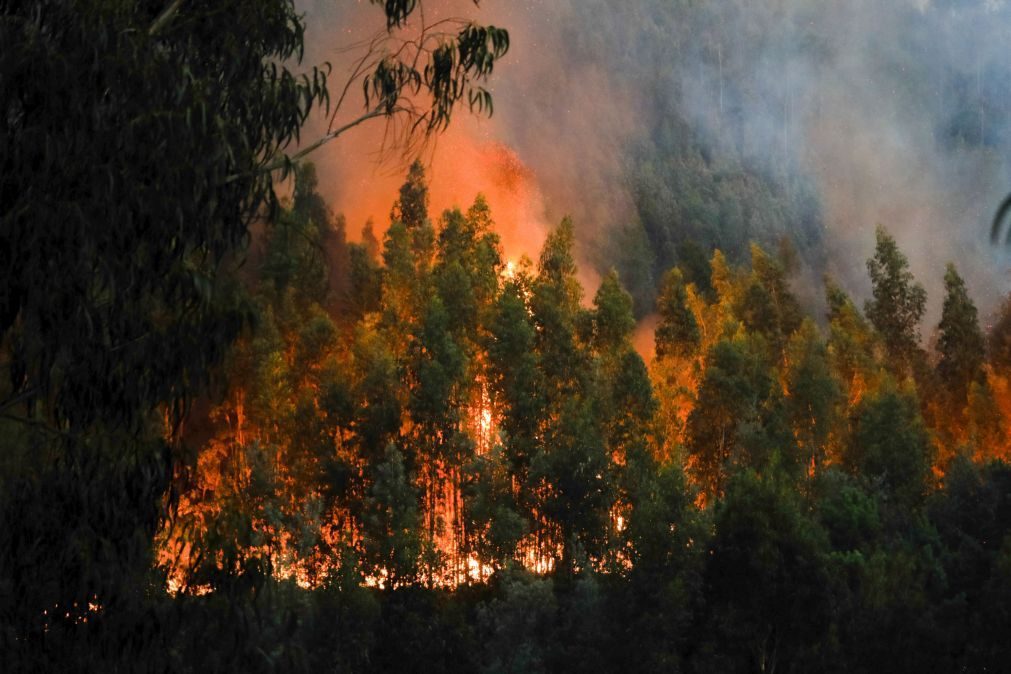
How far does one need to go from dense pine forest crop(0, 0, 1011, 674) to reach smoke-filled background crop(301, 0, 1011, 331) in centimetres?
2120

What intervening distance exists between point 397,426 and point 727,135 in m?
92.0

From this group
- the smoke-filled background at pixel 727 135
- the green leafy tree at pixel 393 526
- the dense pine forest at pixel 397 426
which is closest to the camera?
the dense pine forest at pixel 397 426

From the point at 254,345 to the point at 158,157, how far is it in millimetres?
37299

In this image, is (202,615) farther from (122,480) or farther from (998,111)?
(998,111)

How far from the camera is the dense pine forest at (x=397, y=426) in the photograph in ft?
33.3

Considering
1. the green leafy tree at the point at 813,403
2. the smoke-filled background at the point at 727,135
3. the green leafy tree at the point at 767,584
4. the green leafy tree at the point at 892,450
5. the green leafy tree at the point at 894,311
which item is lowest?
the green leafy tree at the point at 767,584

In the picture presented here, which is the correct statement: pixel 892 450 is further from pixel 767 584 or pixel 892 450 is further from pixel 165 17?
pixel 165 17

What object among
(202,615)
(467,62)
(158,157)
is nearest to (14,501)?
(202,615)

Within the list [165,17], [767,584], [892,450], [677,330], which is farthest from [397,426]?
[165,17]

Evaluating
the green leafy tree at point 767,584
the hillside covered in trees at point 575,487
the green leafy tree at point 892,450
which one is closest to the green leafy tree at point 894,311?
the hillside covered in trees at point 575,487

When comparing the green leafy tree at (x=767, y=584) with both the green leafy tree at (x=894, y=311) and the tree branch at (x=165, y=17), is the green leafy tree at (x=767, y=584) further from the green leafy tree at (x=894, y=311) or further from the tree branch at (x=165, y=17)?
the green leafy tree at (x=894, y=311)

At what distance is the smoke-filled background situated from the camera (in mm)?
95188

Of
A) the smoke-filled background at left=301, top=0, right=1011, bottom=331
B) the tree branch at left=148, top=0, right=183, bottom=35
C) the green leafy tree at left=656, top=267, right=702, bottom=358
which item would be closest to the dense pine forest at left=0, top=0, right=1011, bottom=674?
the tree branch at left=148, top=0, right=183, bottom=35

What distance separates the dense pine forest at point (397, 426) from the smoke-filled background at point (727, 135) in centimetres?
2120
